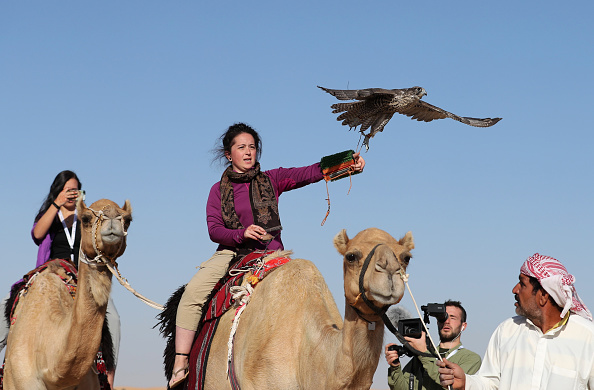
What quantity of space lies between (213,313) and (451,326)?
2.28 meters

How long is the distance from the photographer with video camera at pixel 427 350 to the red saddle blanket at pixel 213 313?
146 cm

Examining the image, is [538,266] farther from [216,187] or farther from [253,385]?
[216,187]

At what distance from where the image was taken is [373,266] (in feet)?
17.3

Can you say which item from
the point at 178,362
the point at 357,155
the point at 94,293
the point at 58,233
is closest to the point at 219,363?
the point at 178,362

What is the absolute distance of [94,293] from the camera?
7.74 meters

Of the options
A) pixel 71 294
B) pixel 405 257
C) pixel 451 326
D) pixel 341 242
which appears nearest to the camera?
pixel 405 257

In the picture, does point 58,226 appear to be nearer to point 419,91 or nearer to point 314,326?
point 314,326

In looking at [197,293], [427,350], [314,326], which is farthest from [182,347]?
[427,350]

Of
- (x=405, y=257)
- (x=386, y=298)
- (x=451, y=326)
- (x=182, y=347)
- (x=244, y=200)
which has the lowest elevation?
(x=182, y=347)

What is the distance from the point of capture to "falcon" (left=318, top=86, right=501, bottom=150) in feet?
21.2

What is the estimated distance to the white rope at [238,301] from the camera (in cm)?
709

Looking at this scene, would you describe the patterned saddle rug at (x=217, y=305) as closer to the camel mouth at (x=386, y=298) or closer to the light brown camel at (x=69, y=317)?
the light brown camel at (x=69, y=317)

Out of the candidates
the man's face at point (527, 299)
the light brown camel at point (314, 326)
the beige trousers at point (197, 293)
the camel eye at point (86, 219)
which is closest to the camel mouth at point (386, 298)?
the light brown camel at point (314, 326)

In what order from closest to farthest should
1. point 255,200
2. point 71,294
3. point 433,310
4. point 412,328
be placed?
1. point 412,328
2. point 433,310
3. point 255,200
4. point 71,294
